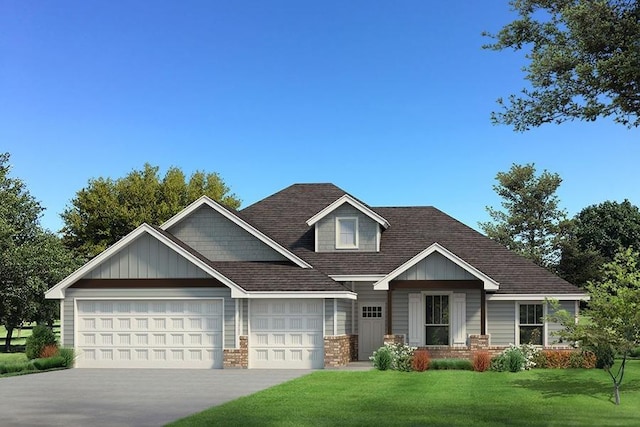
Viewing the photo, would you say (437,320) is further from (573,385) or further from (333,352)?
(573,385)

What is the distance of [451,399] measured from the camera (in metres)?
20.6

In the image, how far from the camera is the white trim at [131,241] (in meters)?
30.6

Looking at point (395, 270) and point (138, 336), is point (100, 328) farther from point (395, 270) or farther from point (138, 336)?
point (395, 270)

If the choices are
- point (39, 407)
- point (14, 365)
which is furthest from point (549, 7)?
point (14, 365)

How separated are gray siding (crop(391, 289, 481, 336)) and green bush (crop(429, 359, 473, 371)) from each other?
3.37m

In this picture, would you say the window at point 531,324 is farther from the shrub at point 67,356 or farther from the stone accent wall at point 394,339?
the shrub at point 67,356

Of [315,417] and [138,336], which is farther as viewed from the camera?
[138,336]

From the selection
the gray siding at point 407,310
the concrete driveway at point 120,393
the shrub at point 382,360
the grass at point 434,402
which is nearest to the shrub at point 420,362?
the shrub at point 382,360

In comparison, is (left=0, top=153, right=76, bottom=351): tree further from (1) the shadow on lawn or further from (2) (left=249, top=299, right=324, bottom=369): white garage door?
(1) the shadow on lawn

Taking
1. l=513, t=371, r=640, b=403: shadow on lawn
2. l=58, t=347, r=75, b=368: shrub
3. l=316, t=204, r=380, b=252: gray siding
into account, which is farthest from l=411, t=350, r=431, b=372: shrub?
l=58, t=347, r=75, b=368: shrub

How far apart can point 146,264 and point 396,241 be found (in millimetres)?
11072

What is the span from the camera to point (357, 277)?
33.9 meters

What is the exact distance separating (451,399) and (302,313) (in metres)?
11.4

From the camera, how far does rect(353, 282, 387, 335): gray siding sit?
34.8 m
